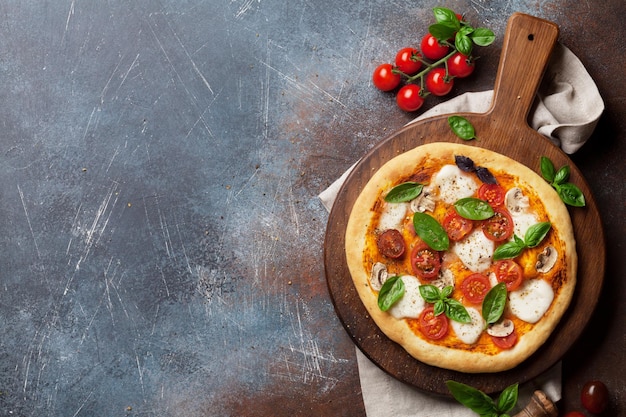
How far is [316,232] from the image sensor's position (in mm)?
4180

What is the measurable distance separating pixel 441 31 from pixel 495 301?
162 cm

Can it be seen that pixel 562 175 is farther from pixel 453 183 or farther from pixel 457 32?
pixel 457 32

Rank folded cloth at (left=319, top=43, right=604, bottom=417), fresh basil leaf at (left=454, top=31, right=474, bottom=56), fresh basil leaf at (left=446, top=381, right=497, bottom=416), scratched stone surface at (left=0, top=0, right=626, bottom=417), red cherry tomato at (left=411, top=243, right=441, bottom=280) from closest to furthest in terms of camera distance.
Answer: fresh basil leaf at (left=446, top=381, right=497, bottom=416), red cherry tomato at (left=411, top=243, right=441, bottom=280), fresh basil leaf at (left=454, top=31, right=474, bottom=56), folded cloth at (left=319, top=43, right=604, bottom=417), scratched stone surface at (left=0, top=0, right=626, bottom=417)

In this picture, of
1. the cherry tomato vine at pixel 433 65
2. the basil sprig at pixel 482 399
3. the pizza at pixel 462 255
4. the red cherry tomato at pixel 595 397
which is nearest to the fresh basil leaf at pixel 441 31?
the cherry tomato vine at pixel 433 65

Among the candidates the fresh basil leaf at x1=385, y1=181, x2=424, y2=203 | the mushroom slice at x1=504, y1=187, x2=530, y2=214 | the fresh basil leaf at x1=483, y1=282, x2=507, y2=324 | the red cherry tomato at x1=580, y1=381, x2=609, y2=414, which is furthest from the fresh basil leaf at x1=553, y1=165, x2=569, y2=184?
the red cherry tomato at x1=580, y1=381, x2=609, y2=414

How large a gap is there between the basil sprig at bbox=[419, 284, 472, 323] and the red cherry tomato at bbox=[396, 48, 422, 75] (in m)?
1.38

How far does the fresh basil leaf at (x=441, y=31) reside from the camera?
152 inches

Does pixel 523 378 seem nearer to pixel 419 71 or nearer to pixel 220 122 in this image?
pixel 419 71

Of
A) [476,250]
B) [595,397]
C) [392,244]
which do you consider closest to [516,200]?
[476,250]

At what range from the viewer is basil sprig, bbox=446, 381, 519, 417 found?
3645mm

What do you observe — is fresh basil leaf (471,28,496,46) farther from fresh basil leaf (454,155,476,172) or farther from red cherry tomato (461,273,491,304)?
red cherry tomato (461,273,491,304)

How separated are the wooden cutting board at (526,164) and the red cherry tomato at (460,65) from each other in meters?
0.21

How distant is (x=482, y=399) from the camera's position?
368 centimetres

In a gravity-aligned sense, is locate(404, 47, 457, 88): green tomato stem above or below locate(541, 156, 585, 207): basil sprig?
above
